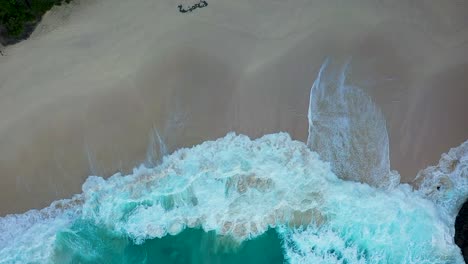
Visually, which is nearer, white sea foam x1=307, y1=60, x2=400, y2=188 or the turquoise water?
the turquoise water

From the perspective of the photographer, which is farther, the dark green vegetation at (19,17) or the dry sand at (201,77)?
the dry sand at (201,77)

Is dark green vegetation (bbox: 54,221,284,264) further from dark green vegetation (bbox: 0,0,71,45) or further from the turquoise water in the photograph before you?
dark green vegetation (bbox: 0,0,71,45)

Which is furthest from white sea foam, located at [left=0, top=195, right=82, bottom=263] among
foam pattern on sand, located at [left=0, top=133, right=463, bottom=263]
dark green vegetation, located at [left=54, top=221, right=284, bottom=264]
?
dark green vegetation, located at [left=54, top=221, right=284, bottom=264]

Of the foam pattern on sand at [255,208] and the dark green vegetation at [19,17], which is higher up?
the dark green vegetation at [19,17]

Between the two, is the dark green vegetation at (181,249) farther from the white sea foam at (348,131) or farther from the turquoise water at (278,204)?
the white sea foam at (348,131)

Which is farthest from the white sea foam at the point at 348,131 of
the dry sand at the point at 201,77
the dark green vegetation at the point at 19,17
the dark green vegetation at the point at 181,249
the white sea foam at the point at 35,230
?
the dark green vegetation at the point at 19,17

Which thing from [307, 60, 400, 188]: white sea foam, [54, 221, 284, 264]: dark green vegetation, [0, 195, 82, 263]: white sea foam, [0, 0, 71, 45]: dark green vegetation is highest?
[0, 0, 71, 45]: dark green vegetation
